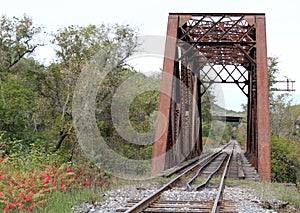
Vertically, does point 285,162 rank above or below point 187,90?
below

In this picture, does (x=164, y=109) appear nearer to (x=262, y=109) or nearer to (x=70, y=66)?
(x=262, y=109)

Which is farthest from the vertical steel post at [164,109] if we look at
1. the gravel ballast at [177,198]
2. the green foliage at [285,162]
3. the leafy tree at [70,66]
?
the green foliage at [285,162]

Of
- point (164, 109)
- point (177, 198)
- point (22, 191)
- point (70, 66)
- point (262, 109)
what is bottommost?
point (177, 198)

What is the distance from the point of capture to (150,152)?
20.5 meters

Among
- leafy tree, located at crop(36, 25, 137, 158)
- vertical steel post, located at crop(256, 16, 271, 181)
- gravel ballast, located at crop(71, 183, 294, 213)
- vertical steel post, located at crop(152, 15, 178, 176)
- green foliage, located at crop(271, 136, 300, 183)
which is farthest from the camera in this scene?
green foliage, located at crop(271, 136, 300, 183)

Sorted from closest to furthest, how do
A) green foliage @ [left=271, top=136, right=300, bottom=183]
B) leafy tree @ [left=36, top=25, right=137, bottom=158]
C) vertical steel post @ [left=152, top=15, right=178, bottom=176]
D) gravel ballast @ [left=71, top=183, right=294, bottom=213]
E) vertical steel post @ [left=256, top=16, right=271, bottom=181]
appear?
gravel ballast @ [left=71, top=183, right=294, bottom=213] → vertical steel post @ [left=256, top=16, right=271, bottom=181] → vertical steel post @ [left=152, top=15, right=178, bottom=176] → leafy tree @ [left=36, top=25, right=137, bottom=158] → green foliage @ [left=271, top=136, right=300, bottom=183]

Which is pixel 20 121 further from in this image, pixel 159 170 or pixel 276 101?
pixel 276 101

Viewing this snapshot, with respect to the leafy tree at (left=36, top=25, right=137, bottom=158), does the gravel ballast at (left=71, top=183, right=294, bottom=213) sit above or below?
below

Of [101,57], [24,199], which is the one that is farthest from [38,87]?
[24,199]

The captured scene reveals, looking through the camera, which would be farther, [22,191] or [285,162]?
[285,162]

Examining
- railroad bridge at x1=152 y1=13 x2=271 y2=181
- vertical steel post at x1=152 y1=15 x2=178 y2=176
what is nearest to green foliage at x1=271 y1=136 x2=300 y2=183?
railroad bridge at x1=152 y1=13 x2=271 y2=181

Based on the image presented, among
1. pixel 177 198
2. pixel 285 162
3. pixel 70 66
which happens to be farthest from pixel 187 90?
pixel 177 198

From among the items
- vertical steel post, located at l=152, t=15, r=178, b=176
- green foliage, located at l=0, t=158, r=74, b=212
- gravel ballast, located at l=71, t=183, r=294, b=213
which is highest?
vertical steel post, located at l=152, t=15, r=178, b=176

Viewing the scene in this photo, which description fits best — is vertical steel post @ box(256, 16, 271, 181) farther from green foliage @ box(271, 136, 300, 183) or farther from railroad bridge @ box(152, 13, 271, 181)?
green foliage @ box(271, 136, 300, 183)
